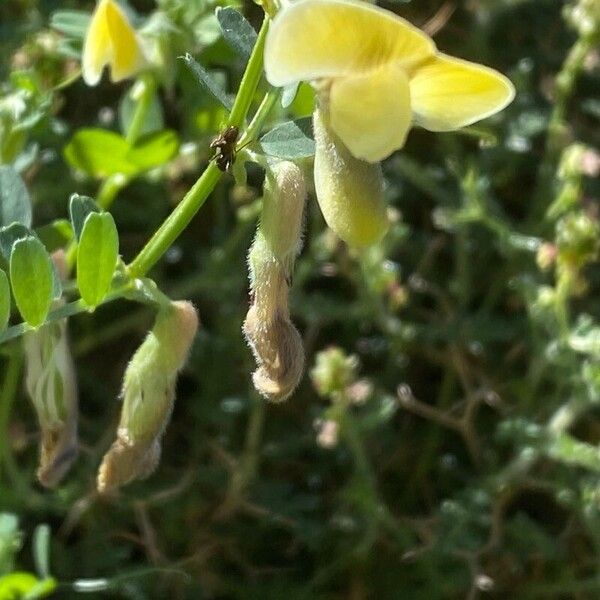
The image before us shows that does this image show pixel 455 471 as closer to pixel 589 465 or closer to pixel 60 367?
pixel 589 465

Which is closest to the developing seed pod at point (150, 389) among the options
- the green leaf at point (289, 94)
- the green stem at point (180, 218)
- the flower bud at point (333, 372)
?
the green stem at point (180, 218)

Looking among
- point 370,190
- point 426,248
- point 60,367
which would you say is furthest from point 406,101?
point 426,248

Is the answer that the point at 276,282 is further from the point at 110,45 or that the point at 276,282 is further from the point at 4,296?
the point at 110,45

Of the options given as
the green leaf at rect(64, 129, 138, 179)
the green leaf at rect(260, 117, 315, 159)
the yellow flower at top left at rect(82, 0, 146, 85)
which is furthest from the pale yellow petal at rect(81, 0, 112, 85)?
the green leaf at rect(260, 117, 315, 159)

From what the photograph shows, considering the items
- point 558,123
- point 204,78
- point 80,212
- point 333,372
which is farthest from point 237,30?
point 558,123

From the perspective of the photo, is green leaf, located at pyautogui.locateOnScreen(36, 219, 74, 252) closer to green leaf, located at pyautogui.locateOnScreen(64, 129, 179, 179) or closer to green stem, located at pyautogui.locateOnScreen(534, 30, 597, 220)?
green leaf, located at pyautogui.locateOnScreen(64, 129, 179, 179)

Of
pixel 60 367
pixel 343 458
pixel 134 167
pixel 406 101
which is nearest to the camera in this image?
pixel 406 101

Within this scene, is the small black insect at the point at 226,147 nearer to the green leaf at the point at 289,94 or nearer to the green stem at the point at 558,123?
the green leaf at the point at 289,94

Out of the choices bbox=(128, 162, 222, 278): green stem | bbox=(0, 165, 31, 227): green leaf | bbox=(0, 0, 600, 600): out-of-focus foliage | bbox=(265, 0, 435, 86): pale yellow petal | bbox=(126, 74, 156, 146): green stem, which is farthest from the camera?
bbox=(0, 0, 600, 600): out-of-focus foliage
